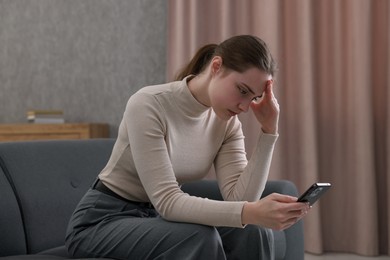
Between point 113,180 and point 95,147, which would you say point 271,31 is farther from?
point 113,180

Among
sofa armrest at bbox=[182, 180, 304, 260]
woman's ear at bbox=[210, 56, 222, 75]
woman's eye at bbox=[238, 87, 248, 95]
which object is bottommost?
sofa armrest at bbox=[182, 180, 304, 260]

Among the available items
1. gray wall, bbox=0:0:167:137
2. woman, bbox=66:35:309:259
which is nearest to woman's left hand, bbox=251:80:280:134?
woman, bbox=66:35:309:259

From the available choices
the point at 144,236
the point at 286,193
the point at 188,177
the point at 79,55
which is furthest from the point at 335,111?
the point at 144,236

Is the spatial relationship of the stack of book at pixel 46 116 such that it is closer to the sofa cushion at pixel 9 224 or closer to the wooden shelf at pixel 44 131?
the wooden shelf at pixel 44 131

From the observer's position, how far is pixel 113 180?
6.91 ft

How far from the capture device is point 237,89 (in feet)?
6.52

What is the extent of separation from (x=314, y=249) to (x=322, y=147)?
605mm

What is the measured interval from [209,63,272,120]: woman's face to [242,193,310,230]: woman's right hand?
29 cm

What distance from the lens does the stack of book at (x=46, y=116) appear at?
14.1ft

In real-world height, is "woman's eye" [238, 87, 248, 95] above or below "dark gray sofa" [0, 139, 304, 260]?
above

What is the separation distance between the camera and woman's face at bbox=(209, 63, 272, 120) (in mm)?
1979

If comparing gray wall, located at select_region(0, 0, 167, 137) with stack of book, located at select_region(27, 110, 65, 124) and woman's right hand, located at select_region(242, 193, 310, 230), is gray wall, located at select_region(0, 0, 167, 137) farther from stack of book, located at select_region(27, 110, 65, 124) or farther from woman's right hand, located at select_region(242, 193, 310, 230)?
woman's right hand, located at select_region(242, 193, 310, 230)

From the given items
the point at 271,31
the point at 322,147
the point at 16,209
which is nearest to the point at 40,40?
the point at 271,31

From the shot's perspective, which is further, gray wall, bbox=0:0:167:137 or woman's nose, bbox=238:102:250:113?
gray wall, bbox=0:0:167:137
